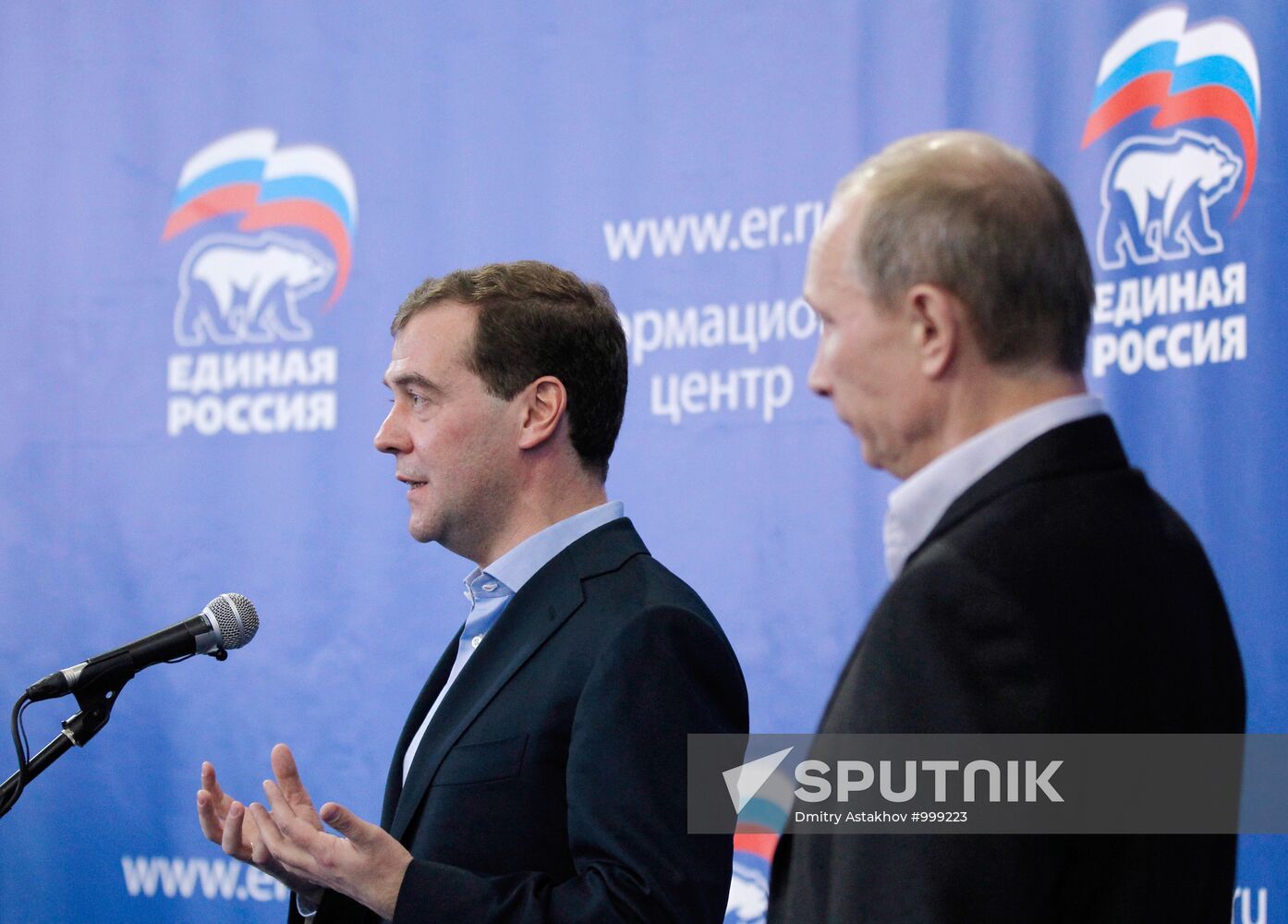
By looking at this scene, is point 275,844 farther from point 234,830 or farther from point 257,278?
point 257,278

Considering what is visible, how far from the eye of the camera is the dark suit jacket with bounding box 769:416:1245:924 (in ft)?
3.07

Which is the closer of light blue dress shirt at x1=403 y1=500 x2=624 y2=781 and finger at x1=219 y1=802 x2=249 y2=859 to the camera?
finger at x1=219 y1=802 x2=249 y2=859

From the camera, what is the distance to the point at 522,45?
3727 millimetres

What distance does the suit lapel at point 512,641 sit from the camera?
176 cm

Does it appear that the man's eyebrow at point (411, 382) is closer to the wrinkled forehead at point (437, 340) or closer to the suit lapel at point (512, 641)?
the wrinkled forehead at point (437, 340)

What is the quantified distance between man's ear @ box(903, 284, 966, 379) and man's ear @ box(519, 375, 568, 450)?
97cm

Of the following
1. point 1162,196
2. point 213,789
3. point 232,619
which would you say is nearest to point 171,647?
point 232,619

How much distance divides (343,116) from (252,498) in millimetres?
1057

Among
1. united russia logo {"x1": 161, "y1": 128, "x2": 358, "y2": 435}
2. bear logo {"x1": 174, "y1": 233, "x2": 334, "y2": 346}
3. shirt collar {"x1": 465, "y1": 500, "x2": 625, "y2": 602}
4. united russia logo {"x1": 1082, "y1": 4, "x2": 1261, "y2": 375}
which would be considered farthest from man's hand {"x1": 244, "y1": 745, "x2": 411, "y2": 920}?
bear logo {"x1": 174, "y1": 233, "x2": 334, "y2": 346}

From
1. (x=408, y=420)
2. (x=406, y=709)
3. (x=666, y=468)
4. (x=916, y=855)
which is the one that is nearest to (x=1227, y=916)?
(x=916, y=855)

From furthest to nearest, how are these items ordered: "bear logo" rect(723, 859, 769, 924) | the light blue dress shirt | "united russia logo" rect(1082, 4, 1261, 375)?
"bear logo" rect(723, 859, 769, 924)
"united russia logo" rect(1082, 4, 1261, 375)
the light blue dress shirt

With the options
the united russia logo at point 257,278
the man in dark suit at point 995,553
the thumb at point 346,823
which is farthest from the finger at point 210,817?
the united russia logo at point 257,278

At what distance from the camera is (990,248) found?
1016mm

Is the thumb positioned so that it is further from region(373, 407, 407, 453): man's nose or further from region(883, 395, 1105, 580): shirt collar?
region(883, 395, 1105, 580): shirt collar
